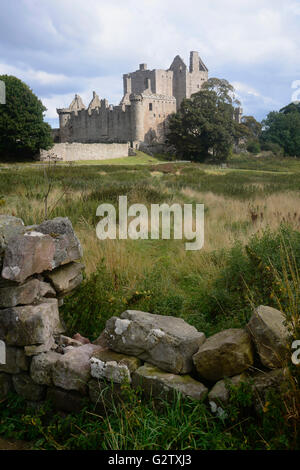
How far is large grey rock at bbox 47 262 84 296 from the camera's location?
4008mm

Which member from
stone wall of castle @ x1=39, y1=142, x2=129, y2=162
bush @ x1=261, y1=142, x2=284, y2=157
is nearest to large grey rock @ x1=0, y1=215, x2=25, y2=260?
stone wall of castle @ x1=39, y1=142, x2=129, y2=162

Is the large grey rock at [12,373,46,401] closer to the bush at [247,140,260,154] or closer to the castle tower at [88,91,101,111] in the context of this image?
the bush at [247,140,260,154]

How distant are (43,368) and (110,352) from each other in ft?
2.02

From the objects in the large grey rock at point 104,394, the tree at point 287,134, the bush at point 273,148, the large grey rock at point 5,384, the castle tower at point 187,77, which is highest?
the castle tower at point 187,77

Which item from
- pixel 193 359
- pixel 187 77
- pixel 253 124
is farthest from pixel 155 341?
pixel 253 124

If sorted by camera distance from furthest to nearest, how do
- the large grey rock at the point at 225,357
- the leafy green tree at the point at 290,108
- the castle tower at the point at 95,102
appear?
the leafy green tree at the point at 290,108, the castle tower at the point at 95,102, the large grey rock at the point at 225,357

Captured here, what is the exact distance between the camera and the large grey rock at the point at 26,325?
3.45 metres

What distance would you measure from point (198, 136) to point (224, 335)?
47.7 m

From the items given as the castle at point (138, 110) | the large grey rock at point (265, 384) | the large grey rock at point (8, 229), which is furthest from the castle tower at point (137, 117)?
the large grey rock at point (265, 384)

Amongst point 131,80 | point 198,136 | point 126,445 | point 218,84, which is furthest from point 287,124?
point 126,445

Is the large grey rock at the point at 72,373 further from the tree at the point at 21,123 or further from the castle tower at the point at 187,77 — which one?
the castle tower at the point at 187,77

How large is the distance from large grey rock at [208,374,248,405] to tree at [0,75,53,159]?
38.8 m

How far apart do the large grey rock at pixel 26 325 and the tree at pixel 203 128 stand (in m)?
45.7

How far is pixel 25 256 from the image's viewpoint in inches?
136
